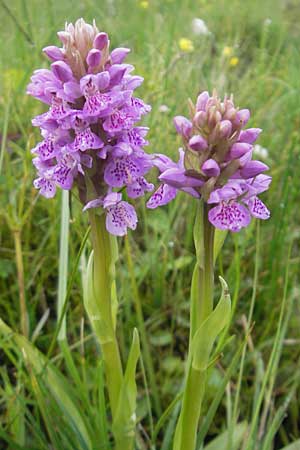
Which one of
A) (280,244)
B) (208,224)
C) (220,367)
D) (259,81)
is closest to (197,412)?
(208,224)

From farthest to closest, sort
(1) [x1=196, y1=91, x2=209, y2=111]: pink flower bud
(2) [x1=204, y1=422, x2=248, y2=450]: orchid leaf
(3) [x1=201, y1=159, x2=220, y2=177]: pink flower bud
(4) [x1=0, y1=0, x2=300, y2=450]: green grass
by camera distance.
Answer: (2) [x1=204, y1=422, x2=248, y2=450]: orchid leaf → (4) [x1=0, y1=0, x2=300, y2=450]: green grass → (1) [x1=196, y1=91, x2=209, y2=111]: pink flower bud → (3) [x1=201, y1=159, x2=220, y2=177]: pink flower bud

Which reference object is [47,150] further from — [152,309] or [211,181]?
[152,309]

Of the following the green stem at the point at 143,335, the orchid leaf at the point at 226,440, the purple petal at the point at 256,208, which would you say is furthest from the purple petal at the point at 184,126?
the orchid leaf at the point at 226,440

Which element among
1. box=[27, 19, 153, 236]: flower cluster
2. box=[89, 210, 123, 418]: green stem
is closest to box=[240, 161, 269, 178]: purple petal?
box=[27, 19, 153, 236]: flower cluster

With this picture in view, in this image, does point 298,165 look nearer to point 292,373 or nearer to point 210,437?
point 292,373

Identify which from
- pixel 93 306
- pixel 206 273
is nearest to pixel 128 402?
pixel 93 306

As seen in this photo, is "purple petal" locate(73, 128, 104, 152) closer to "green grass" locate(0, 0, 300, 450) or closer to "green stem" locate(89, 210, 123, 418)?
"green stem" locate(89, 210, 123, 418)
